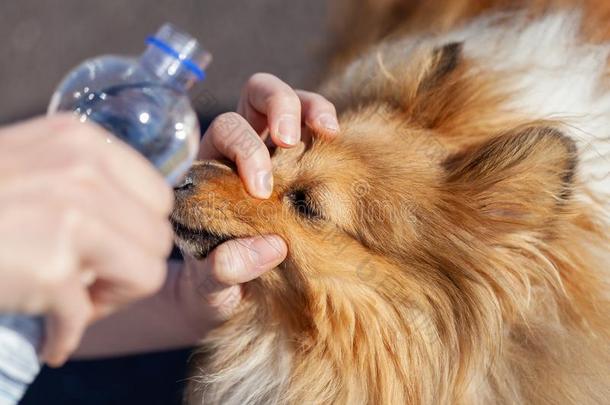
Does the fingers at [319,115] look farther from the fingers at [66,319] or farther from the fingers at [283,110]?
the fingers at [66,319]

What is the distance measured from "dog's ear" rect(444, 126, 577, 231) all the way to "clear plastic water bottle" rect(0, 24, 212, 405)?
0.81m

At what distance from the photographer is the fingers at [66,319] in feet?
2.70

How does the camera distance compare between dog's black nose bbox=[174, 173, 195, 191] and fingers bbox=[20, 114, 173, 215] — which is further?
dog's black nose bbox=[174, 173, 195, 191]

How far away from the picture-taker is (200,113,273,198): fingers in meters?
1.91

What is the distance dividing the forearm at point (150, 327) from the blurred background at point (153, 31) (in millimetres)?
1418

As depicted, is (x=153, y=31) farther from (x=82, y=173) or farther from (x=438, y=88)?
(x=82, y=173)

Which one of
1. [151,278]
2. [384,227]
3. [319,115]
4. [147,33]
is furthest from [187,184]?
[147,33]

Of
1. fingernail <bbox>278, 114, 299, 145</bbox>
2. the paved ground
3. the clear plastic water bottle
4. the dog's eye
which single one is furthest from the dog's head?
the paved ground

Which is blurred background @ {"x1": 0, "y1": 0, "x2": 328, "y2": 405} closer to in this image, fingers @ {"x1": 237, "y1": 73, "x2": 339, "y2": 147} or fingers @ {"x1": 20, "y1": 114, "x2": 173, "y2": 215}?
fingers @ {"x1": 237, "y1": 73, "x2": 339, "y2": 147}

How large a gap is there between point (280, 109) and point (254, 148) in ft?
0.46

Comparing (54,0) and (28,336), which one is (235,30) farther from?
(28,336)

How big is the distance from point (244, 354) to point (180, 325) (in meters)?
0.42

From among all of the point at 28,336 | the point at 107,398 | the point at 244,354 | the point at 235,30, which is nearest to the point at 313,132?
the point at 244,354

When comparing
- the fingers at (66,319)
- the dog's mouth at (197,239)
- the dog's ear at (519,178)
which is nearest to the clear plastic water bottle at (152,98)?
the fingers at (66,319)
